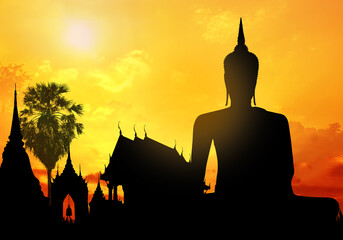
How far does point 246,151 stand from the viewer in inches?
283

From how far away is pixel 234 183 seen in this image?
281 inches

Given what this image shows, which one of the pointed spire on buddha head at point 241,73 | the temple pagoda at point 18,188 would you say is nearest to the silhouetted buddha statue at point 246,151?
the pointed spire on buddha head at point 241,73

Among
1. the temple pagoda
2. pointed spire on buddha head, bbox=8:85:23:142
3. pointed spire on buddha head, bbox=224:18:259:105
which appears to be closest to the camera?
pointed spire on buddha head, bbox=224:18:259:105

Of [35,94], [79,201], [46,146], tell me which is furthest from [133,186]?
[35,94]

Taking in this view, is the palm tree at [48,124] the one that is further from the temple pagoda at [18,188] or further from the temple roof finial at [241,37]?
the temple roof finial at [241,37]

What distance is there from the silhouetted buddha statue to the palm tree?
119 feet

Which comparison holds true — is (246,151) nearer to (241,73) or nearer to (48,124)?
(241,73)

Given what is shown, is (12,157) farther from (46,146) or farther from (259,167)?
(259,167)

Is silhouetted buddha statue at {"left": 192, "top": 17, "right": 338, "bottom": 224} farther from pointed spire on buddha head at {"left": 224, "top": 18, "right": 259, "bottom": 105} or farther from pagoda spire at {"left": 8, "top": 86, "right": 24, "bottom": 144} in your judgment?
pagoda spire at {"left": 8, "top": 86, "right": 24, "bottom": 144}

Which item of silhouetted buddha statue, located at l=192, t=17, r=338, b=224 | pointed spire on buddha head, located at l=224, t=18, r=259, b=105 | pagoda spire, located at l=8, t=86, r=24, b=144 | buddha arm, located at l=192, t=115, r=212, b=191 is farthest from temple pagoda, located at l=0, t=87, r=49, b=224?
pointed spire on buddha head, located at l=224, t=18, r=259, b=105

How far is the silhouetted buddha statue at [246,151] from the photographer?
696 centimetres

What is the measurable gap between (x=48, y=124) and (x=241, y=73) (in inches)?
1504

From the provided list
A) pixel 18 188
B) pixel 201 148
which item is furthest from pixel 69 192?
pixel 201 148

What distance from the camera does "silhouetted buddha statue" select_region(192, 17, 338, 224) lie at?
6965 mm
